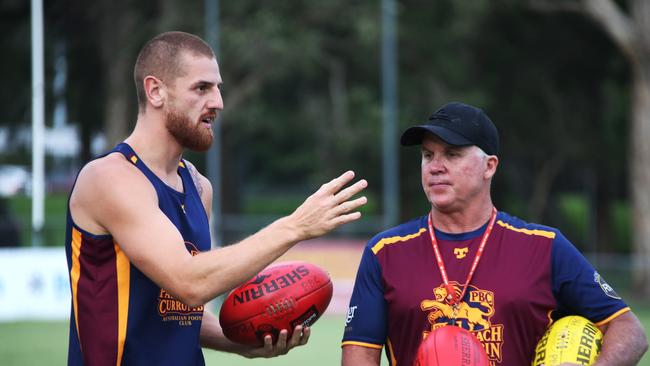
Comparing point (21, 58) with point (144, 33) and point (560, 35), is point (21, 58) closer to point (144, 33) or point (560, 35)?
point (144, 33)

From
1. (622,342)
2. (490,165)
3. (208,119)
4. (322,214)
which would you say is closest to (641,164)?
(490,165)

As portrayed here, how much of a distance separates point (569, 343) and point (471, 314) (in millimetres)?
434

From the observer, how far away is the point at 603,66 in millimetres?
31562

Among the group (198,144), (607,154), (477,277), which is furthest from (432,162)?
(607,154)

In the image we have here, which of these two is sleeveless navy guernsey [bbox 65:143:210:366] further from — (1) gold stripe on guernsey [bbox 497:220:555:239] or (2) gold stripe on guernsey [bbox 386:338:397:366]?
(1) gold stripe on guernsey [bbox 497:220:555:239]

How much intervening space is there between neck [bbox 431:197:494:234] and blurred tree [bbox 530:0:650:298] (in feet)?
64.1

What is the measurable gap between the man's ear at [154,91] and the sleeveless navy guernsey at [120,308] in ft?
0.75

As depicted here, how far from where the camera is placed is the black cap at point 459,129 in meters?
4.88

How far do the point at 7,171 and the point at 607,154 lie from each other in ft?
58.5

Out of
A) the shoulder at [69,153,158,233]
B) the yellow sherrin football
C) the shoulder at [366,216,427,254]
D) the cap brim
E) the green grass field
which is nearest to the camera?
the shoulder at [69,153,158,233]

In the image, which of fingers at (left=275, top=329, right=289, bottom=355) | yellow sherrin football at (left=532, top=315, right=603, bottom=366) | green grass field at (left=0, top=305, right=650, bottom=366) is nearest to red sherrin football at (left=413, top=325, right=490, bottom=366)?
yellow sherrin football at (left=532, top=315, right=603, bottom=366)

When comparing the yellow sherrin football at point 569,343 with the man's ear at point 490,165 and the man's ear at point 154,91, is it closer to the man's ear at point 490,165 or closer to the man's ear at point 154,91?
the man's ear at point 490,165

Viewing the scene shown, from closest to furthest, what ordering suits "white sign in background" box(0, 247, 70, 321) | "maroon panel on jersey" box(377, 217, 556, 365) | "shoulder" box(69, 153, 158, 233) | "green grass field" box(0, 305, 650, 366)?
"shoulder" box(69, 153, 158, 233) → "maroon panel on jersey" box(377, 217, 556, 365) → "green grass field" box(0, 305, 650, 366) → "white sign in background" box(0, 247, 70, 321)

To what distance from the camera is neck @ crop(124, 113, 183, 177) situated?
4652 mm
